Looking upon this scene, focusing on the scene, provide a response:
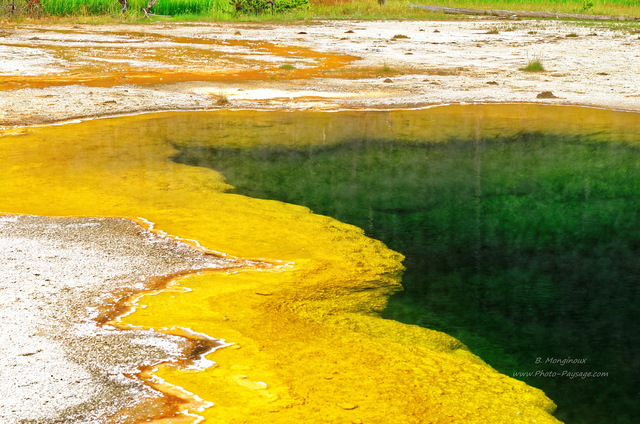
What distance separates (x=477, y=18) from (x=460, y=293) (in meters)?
28.1

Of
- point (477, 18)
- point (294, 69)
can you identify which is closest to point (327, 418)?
point (294, 69)

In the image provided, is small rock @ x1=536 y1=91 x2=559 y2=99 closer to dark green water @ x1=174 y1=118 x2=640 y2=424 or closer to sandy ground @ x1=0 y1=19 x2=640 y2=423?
sandy ground @ x1=0 y1=19 x2=640 y2=423

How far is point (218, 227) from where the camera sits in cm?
691

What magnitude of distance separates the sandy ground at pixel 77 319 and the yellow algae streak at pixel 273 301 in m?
0.24

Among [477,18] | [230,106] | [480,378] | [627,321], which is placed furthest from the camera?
[477,18]

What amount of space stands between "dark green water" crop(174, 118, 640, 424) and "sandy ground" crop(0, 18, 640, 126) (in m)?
2.90

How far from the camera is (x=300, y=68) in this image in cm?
1675

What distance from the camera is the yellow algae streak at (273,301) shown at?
4027 mm

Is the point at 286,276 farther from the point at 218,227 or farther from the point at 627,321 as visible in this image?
the point at 627,321

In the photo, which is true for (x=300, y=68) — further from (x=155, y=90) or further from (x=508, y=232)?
(x=508, y=232)

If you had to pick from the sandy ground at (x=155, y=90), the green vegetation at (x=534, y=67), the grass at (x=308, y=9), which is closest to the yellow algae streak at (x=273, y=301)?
the sandy ground at (x=155, y=90)

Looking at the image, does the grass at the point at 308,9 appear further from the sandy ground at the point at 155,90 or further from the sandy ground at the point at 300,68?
the sandy ground at the point at 300,68

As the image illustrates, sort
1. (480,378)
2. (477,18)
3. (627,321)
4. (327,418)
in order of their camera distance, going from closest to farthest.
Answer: (327,418), (480,378), (627,321), (477,18)

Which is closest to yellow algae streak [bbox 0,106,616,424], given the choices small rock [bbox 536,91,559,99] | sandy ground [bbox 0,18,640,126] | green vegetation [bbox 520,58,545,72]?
sandy ground [bbox 0,18,640,126]
